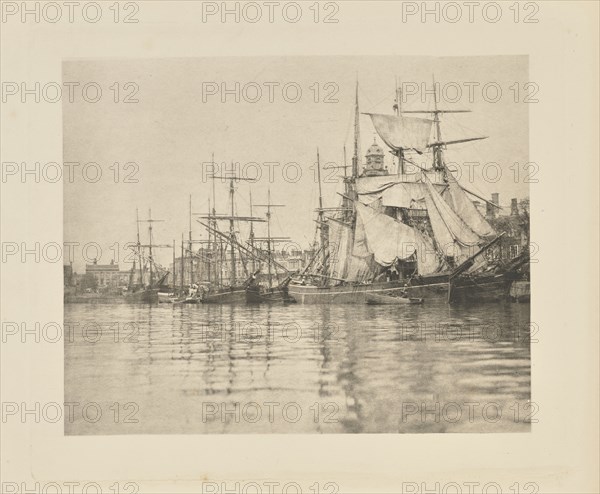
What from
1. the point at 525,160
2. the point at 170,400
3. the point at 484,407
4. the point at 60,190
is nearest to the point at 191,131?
the point at 60,190

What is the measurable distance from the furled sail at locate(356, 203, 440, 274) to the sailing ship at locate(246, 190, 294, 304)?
14.5 inches

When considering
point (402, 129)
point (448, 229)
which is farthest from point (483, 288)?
point (402, 129)

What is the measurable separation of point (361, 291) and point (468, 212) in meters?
0.52

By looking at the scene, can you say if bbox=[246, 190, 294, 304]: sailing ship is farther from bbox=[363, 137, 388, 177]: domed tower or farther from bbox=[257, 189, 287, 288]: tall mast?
bbox=[363, 137, 388, 177]: domed tower

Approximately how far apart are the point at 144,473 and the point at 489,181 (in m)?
1.71

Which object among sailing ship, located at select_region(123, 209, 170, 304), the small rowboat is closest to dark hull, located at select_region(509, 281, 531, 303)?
the small rowboat

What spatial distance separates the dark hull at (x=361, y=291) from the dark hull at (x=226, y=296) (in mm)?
195

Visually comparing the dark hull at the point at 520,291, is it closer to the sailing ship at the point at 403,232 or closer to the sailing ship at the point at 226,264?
the sailing ship at the point at 403,232

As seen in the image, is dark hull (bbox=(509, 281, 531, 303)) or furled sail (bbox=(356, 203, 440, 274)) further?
furled sail (bbox=(356, 203, 440, 274))

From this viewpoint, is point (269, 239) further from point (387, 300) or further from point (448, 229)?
point (448, 229)

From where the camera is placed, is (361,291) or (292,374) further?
(361,291)

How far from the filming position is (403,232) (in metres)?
2.43

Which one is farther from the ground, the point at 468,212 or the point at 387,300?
the point at 468,212

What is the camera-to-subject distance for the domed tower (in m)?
2.30
